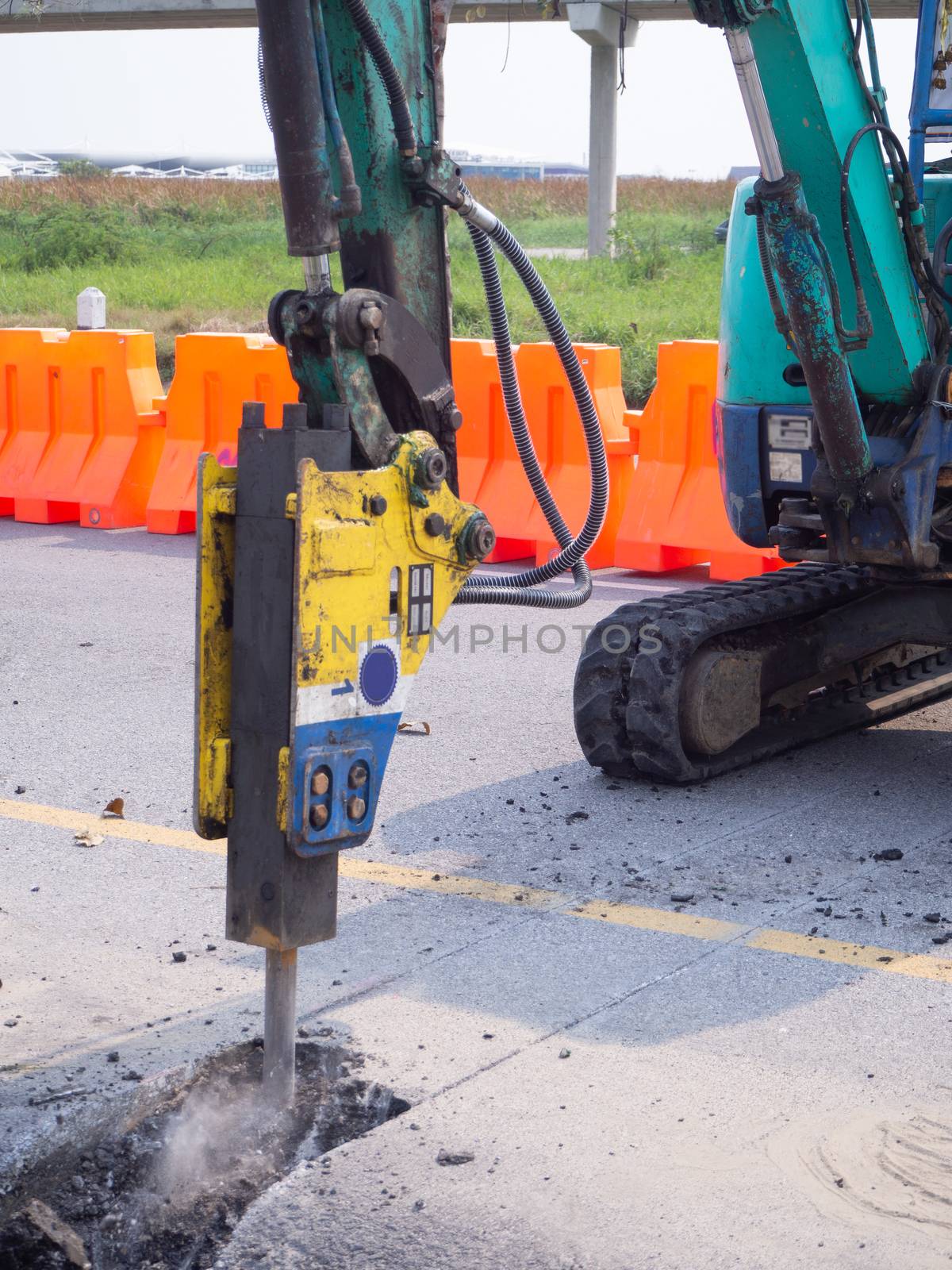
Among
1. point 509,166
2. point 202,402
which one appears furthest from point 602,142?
point 509,166

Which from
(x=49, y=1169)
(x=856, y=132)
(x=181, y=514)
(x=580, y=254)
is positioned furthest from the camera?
(x=580, y=254)

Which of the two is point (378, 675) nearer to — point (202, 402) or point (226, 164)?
point (202, 402)

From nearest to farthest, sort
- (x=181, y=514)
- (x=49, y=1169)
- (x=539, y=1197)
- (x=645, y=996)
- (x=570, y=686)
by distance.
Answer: (x=539, y=1197)
(x=49, y=1169)
(x=645, y=996)
(x=570, y=686)
(x=181, y=514)

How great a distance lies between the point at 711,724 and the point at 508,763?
0.83 m

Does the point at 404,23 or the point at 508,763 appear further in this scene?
the point at 508,763

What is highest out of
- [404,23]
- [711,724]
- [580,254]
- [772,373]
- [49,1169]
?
[580,254]

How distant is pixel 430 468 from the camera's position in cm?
364

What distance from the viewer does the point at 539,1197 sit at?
3424 millimetres

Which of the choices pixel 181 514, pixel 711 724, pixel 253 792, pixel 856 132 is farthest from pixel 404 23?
pixel 181 514

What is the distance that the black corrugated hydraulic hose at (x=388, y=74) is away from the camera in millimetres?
3723

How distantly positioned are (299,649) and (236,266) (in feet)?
92.5

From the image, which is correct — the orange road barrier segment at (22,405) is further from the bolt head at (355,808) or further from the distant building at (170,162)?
the distant building at (170,162)

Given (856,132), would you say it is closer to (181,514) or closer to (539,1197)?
(539,1197)

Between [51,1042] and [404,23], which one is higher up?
[404,23]
